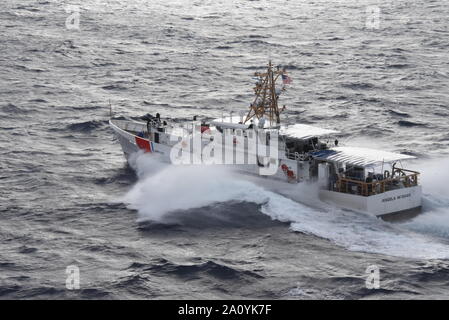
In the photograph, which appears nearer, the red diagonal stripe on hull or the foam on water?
the foam on water

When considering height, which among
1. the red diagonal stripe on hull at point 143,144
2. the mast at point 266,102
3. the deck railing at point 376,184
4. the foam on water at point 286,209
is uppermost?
the mast at point 266,102

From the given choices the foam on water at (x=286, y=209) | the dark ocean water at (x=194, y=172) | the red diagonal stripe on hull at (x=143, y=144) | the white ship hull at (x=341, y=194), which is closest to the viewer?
the dark ocean water at (x=194, y=172)

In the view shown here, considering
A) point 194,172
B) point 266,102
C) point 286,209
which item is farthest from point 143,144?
point 286,209

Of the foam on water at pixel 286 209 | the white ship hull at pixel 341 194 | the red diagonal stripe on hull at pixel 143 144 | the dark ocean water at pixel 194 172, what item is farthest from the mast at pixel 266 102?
the red diagonal stripe on hull at pixel 143 144

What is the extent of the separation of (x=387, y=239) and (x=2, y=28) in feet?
251

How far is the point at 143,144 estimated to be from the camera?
5759 centimetres

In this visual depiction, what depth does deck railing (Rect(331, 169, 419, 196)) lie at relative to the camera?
47.5 metres

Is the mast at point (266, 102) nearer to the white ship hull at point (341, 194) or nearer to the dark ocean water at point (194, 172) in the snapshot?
the white ship hull at point (341, 194)

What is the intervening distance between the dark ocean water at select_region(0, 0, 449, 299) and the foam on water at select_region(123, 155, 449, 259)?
0.16 m

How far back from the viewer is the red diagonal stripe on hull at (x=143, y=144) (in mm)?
57312

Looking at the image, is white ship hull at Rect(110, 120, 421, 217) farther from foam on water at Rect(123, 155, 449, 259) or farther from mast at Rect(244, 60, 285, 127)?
mast at Rect(244, 60, 285, 127)

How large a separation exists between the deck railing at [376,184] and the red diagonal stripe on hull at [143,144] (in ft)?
49.2

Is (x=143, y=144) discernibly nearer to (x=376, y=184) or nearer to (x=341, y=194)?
(x=341, y=194)

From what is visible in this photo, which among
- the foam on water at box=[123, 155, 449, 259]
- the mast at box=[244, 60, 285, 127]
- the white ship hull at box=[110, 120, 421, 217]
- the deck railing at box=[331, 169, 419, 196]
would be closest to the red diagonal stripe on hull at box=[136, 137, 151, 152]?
the white ship hull at box=[110, 120, 421, 217]
